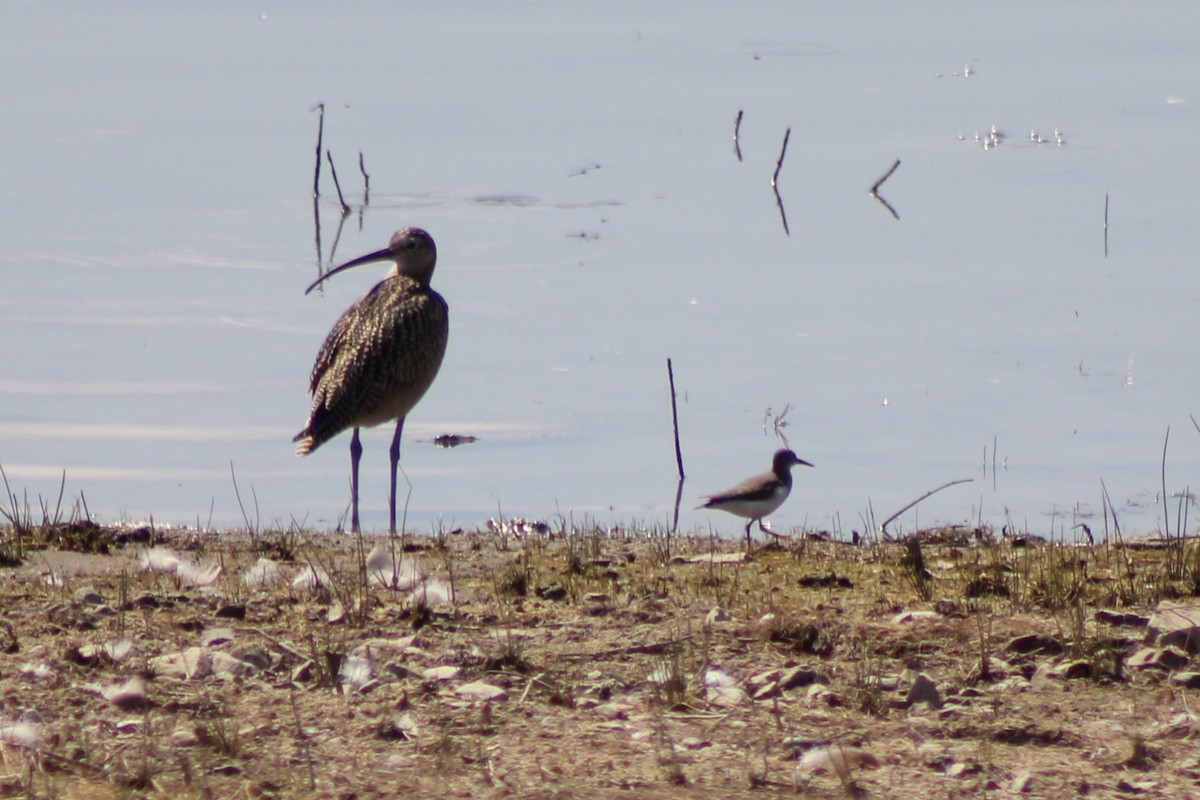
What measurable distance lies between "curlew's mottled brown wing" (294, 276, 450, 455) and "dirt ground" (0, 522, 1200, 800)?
2.83 meters

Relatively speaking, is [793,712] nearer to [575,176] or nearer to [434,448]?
[434,448]

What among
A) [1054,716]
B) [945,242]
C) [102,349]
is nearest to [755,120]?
[945,242]

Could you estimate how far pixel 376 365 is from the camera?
11.4 m

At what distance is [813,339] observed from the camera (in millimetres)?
17484

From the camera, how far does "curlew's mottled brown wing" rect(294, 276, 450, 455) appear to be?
37.1 ft

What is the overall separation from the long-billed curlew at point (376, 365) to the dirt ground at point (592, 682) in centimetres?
282

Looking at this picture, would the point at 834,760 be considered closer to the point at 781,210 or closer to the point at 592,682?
the point at 592,682

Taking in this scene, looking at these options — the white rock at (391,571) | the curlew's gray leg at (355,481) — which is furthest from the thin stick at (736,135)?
the white rock at (391,571)

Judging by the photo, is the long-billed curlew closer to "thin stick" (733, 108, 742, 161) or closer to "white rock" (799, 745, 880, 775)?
"white rock" (799, 745, 880, 775)

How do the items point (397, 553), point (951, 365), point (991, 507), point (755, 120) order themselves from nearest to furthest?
point (397, 553)
point (991, 507)
point (951, 365)
point (755, 120)

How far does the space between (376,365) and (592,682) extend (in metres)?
5.15

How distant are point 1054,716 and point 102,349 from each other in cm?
1193

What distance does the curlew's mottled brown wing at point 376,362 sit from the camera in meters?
11.3

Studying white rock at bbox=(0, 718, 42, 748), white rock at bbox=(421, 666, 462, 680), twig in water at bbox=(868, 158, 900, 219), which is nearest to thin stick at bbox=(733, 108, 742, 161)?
twig in water at bbox=(868, 158, 900, 219)
